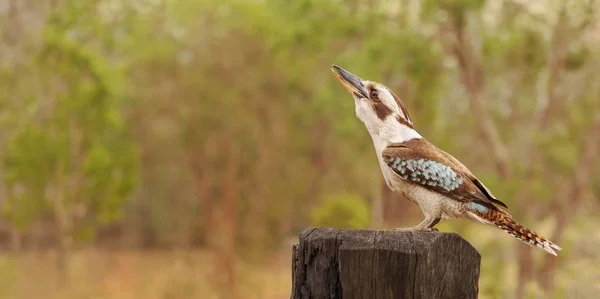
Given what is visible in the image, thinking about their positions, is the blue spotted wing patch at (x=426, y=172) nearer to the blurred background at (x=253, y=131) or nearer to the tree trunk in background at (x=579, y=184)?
the blurred background at (x=253, y=131)

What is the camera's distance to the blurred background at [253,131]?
1083 centimetres

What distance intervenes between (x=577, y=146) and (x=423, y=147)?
423 inches

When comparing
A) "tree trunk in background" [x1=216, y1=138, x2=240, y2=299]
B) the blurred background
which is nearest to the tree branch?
the blurred background

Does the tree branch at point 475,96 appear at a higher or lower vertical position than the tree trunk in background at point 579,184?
higher

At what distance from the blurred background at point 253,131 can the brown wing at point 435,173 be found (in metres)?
6.87

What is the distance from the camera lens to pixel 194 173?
47.2ft

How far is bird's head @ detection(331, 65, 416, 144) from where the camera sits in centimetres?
271

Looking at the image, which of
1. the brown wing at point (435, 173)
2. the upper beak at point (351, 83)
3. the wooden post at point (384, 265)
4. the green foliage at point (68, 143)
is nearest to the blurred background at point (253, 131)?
the green foliage at point (68, 143)

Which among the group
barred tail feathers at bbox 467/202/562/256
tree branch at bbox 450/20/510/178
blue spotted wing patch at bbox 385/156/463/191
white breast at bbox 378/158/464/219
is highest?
tree branch at bbox 450/20/510/178

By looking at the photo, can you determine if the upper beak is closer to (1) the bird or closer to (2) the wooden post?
(1) the bird

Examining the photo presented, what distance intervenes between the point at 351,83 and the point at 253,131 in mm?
11580

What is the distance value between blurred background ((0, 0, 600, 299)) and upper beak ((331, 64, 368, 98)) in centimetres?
699

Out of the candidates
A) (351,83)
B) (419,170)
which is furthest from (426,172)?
(351,83)

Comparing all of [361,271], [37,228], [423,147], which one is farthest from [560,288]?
[37,228]
